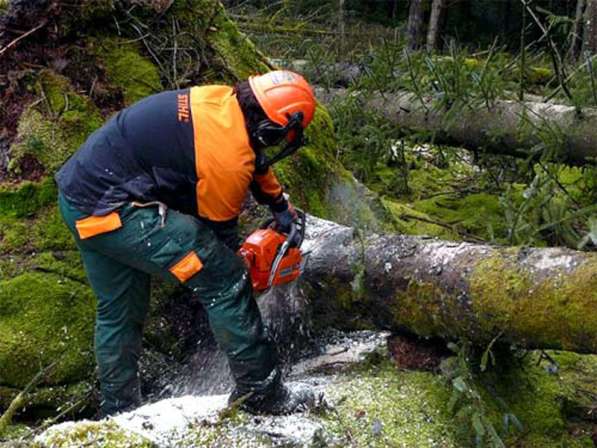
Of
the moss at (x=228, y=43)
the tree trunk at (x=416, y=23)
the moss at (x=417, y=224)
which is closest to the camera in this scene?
the moss at (x=228, y=43)

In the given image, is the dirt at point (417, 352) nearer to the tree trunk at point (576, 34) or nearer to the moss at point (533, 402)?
the moss at point (533, 402)

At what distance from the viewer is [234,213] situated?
3305mm

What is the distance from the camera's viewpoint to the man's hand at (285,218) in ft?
11.8

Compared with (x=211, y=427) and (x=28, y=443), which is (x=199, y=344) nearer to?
(x=211, y=427)

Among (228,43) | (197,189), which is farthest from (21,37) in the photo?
(197,189)

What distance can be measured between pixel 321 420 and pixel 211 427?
0.51 meters

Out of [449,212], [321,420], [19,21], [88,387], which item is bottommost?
[449,212]

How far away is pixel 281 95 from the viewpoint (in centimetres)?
317

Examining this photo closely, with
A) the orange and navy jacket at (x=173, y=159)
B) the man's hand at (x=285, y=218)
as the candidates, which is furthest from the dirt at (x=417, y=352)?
the orange and navy jacket at (x=173, y=159)

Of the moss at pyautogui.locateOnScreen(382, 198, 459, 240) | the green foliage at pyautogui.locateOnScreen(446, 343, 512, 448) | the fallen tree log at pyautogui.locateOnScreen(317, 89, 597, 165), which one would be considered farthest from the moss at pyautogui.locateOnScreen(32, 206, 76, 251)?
the fallen tree log at pyautogui.locateOnScreen(317, 89, 597, 165)

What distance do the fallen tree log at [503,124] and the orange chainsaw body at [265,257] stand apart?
185cm

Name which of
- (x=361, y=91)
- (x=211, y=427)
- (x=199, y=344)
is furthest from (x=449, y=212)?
(x=211, y=427)

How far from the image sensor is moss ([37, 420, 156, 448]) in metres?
2.62

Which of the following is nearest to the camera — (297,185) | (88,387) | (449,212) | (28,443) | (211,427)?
(28,443)
